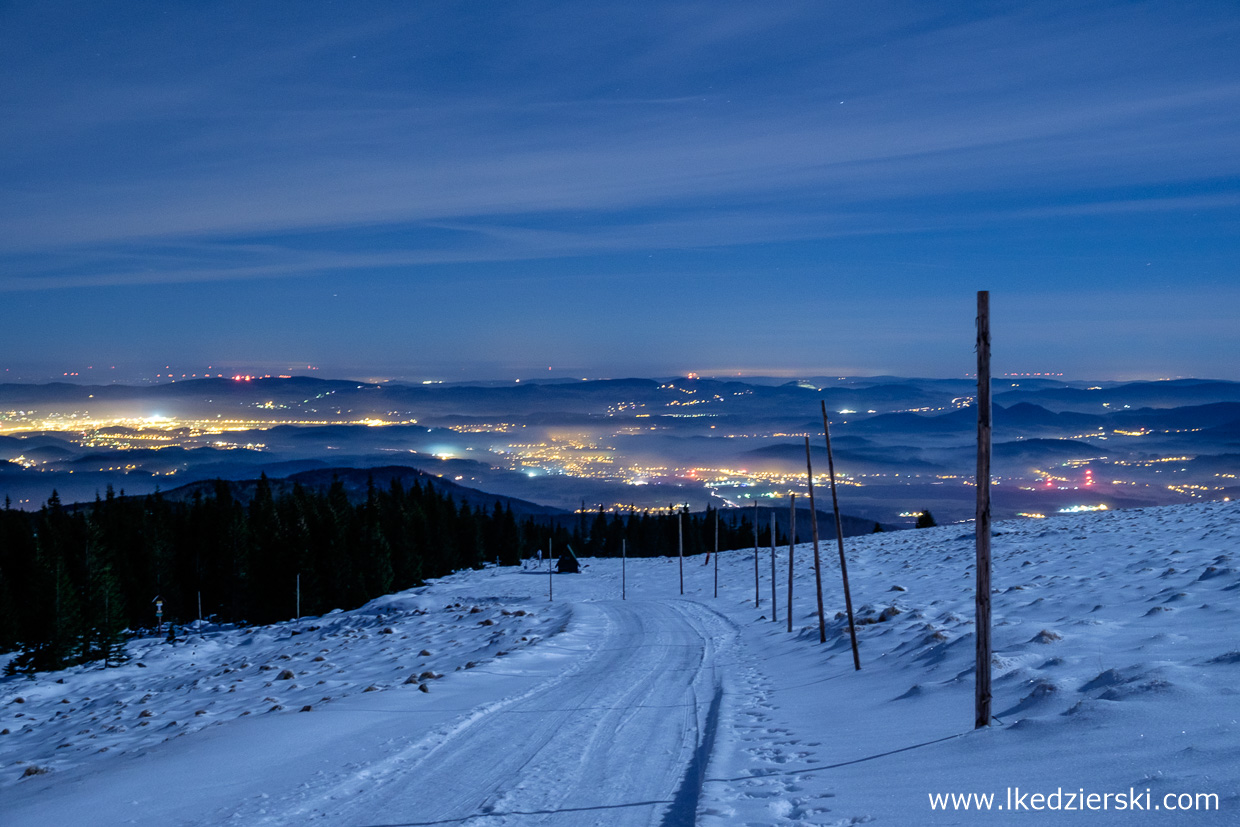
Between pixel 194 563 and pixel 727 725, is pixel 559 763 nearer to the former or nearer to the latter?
pixel 727 725

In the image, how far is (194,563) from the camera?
76438mm

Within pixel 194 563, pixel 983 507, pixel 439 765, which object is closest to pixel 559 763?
pixel 439 765

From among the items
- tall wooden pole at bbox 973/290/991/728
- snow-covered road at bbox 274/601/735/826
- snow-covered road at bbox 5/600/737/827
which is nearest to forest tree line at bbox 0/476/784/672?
snow-covered road at bbox 274/601/735/826

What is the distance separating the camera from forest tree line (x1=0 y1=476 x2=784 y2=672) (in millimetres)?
52969

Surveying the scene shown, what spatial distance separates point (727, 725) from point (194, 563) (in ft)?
259

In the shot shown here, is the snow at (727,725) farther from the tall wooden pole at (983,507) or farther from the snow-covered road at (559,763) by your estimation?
the tall wooden pole at (983,507)

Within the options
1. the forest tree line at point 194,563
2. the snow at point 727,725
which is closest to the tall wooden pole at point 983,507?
the snow at point 727,725

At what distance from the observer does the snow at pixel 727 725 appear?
305 inches

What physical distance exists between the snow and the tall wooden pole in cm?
46

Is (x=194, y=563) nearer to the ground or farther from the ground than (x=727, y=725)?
nearer to the ground

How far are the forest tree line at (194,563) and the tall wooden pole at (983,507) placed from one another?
53.3 metres

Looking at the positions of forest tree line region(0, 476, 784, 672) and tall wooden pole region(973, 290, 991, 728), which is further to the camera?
→ forest tree line region(0, 476, 784, 672)

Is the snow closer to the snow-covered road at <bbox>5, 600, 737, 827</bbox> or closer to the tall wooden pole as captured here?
the snow-covered road at <bbox>5, 600, 737, 827</bbox>

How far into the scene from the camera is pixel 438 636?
32.0 meters
